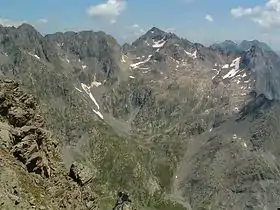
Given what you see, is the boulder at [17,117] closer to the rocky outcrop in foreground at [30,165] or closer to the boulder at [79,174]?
the rocky outcrop in foreground at [30,165]

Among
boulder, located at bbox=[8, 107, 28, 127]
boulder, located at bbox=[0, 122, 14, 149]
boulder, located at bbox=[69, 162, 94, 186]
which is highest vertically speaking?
boulder, located at bbox=[8, 107, 28, 127]

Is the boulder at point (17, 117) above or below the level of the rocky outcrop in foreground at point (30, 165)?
above

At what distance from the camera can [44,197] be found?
138ft

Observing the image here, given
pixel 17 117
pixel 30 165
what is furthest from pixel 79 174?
→ pixel 17 117

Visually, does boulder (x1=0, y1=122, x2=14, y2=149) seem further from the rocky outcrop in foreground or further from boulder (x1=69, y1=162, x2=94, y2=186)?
boulder (x1=69, y1=162, x2=94, y2=186)

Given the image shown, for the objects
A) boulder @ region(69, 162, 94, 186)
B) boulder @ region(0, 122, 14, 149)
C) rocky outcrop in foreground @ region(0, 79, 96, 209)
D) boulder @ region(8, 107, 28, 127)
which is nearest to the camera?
rocky outcrop in foreground @ region(0, 79, 96, 209)

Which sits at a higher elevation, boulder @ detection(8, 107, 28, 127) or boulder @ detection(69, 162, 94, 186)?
boulder @ detection(8, 107, 28, 127)

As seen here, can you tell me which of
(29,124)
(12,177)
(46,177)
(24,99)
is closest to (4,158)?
(12,177)

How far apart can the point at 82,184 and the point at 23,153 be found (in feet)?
27.3

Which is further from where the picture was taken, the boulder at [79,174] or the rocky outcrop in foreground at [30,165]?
the boulder at [79,174]

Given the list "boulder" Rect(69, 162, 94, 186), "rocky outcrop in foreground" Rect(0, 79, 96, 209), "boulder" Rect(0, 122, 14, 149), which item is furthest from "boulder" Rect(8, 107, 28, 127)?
"boulder" Rect(69, 162, 94, 186)

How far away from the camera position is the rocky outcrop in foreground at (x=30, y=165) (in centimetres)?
3912

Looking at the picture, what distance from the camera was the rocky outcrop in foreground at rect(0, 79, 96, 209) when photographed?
128 feet

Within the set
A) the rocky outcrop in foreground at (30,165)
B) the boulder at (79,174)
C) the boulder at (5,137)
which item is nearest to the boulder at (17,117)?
the rocky outcrop in foreground at (30,165)
